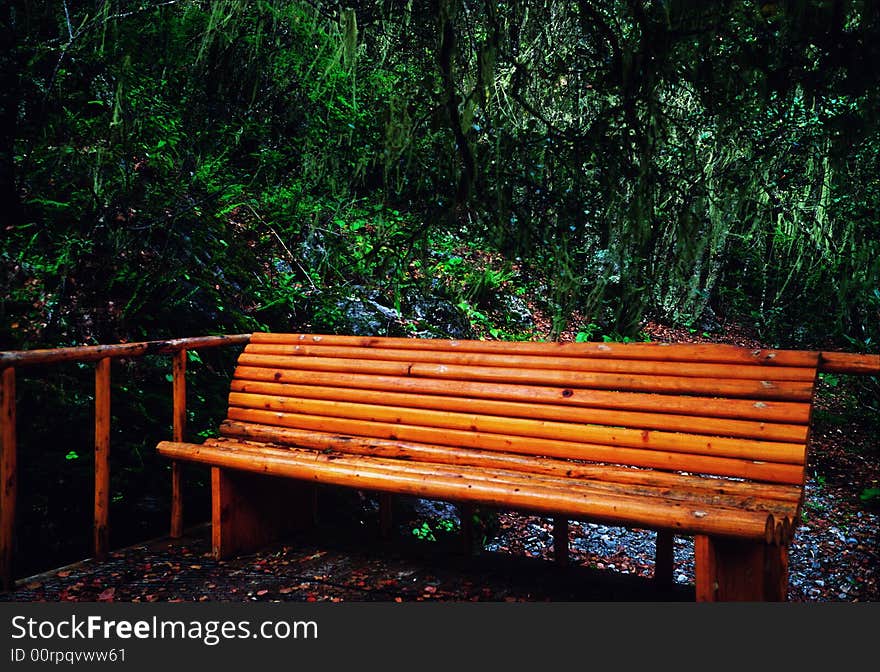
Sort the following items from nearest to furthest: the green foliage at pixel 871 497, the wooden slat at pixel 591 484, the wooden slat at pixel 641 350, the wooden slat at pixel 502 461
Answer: the wooden slat at pixel 591 484, the wooden slat at pixel 502 461, the wooden slat at pixel 641 350, the green foliage at pixel 871 497

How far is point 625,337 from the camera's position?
8453 mm

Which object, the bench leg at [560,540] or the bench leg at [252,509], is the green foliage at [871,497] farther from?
the bench leg at [252,509]

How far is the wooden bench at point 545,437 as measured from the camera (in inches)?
82.0

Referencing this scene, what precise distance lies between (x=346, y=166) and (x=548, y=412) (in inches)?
184

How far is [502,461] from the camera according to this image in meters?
2.64

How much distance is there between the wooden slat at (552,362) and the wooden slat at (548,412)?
0.17 meters

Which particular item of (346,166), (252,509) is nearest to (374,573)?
(252,509)

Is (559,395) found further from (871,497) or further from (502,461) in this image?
(871,497)

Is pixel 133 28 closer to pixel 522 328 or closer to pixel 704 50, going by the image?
pixel 704 50

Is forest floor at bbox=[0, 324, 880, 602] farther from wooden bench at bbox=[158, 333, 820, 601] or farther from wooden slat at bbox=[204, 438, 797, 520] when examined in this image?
wooden slat at bbox=[204, 438, 797, 520]

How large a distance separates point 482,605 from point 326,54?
20.0ft

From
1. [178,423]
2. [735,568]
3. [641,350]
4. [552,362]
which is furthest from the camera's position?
[178,423]

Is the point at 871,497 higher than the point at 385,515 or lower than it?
lower

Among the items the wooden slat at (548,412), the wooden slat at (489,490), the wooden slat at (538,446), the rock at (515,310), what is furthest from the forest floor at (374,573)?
the rock at (515,310)
